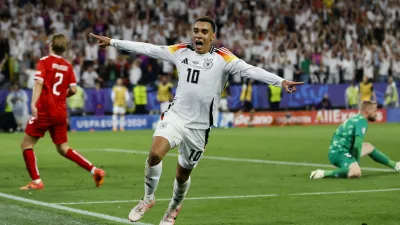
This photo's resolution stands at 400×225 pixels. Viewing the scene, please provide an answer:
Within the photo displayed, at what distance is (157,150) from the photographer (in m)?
8.88

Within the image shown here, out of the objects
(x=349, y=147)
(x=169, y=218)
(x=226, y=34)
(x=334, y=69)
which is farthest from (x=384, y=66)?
(x=169, y=218)

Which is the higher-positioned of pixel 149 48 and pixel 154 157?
pixel 149 48

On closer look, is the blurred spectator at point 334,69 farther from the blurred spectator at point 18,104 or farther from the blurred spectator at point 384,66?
the blurred spectator at point 18,104

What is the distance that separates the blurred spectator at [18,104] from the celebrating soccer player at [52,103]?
16.7 metres

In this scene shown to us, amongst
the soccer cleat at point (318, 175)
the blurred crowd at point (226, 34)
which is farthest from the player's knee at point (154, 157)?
the blurred crowd at point (226, 34)

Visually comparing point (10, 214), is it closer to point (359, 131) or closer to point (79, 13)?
point (359, 131)

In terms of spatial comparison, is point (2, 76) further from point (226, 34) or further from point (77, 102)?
point (226, 34)

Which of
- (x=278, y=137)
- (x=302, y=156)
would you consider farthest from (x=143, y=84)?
(x=302, y=156)

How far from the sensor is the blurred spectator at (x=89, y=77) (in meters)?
31.6

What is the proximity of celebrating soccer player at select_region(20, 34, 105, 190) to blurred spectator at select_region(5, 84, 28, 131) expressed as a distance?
16728mm

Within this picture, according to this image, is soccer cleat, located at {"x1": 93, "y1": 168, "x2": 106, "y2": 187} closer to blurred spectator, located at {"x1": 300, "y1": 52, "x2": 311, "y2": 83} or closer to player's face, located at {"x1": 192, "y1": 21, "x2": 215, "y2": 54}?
player's face, located at {"x1": 192, "y1": 21, "x2": 215, "y2": 54}

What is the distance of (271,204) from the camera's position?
11.4 m

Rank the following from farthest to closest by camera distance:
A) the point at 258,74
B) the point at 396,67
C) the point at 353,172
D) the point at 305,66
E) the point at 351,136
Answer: the point at 396,67
the point at 305,66
the point at 351,136
the point at 353,172
the point at 258,74

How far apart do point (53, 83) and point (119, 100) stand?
1879 cm
